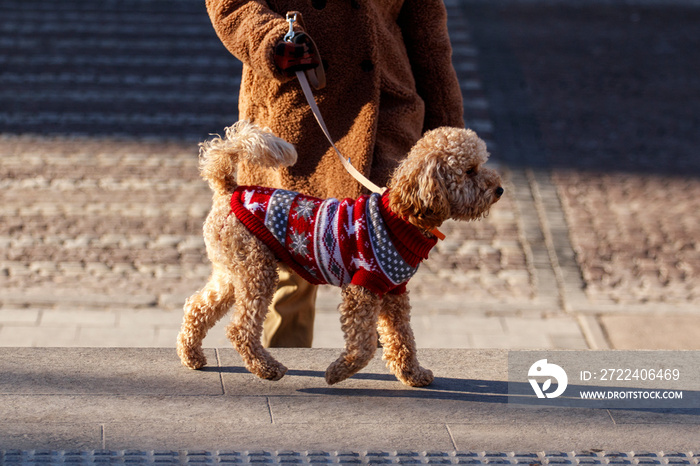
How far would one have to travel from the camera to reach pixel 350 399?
3559 millimetres

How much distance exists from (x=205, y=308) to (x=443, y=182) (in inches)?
49.3

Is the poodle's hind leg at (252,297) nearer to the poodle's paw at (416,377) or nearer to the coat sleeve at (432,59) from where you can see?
the poodle's paw at (416,377)

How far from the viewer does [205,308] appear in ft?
11.7

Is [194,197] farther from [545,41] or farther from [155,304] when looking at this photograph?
[545,41]

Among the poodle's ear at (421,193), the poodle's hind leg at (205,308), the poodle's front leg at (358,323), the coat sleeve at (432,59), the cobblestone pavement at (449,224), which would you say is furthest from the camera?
the cobblestone pavement at (449,224)

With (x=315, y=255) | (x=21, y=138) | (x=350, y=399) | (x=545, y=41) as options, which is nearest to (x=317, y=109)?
(x=315, y=255)

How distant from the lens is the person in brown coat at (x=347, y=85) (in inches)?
134

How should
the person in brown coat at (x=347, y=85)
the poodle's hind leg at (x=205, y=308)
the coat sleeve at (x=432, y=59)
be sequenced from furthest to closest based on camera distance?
1. the coat sleeve at (x=432, y=59)
2. the poodle's hind leg at (x=205, y=308)
3. the person in brown coat at (x=347, y=85)

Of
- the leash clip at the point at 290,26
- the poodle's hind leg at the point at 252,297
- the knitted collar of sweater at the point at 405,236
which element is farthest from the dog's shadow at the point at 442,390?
the leash clip at the point at 290,26

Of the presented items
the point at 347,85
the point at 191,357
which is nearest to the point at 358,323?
the point at 191,357

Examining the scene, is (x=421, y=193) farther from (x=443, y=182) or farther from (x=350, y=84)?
(x=350, y=84)

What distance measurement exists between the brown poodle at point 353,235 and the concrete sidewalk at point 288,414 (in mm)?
176

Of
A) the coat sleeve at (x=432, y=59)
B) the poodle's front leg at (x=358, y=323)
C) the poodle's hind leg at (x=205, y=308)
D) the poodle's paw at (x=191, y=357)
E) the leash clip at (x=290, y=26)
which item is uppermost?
the leash clip at (x=290, y=26)

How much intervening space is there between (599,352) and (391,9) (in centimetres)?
203
